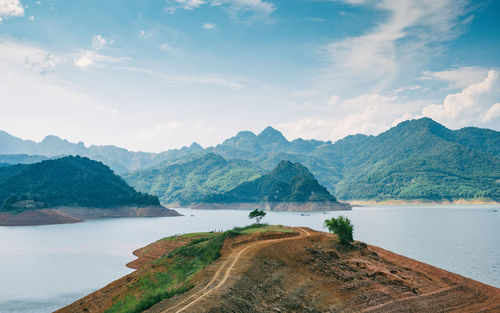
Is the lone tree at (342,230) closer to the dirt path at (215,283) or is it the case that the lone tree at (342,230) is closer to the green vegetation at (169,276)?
the green vegetation at (169,276)

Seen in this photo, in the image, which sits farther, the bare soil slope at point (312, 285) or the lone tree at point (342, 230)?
the lone tree at point (342, 230)

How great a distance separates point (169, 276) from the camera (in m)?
44.5

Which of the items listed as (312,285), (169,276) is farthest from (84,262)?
(312,285)

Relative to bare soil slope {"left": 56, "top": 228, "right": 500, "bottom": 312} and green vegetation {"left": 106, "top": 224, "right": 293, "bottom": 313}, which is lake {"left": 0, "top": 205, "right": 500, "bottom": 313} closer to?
bare soil slope {"left": 56, "top": 228, "right": 500, "bottom": 312}

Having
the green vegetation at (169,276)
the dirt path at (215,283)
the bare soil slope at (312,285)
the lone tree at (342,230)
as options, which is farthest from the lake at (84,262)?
the dirt path at (215,283)

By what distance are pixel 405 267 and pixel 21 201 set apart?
190m

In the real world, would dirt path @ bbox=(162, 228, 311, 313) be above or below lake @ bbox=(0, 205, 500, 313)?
above

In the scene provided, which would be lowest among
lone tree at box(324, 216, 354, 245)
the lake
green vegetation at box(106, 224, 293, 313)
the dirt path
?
the lake

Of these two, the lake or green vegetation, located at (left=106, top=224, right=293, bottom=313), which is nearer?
green vegetation, located at (left=106, top=224, right=293, bottom=313)

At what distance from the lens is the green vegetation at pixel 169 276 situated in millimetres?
31538

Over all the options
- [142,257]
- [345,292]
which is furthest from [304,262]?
[142,257]

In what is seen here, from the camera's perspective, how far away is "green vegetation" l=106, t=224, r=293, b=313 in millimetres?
31538

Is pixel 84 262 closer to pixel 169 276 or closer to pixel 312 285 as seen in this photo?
pixel 169 276

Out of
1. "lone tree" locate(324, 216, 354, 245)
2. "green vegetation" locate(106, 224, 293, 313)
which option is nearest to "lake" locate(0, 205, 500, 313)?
"green vegetation" locate(106, 224, 293, 313)
